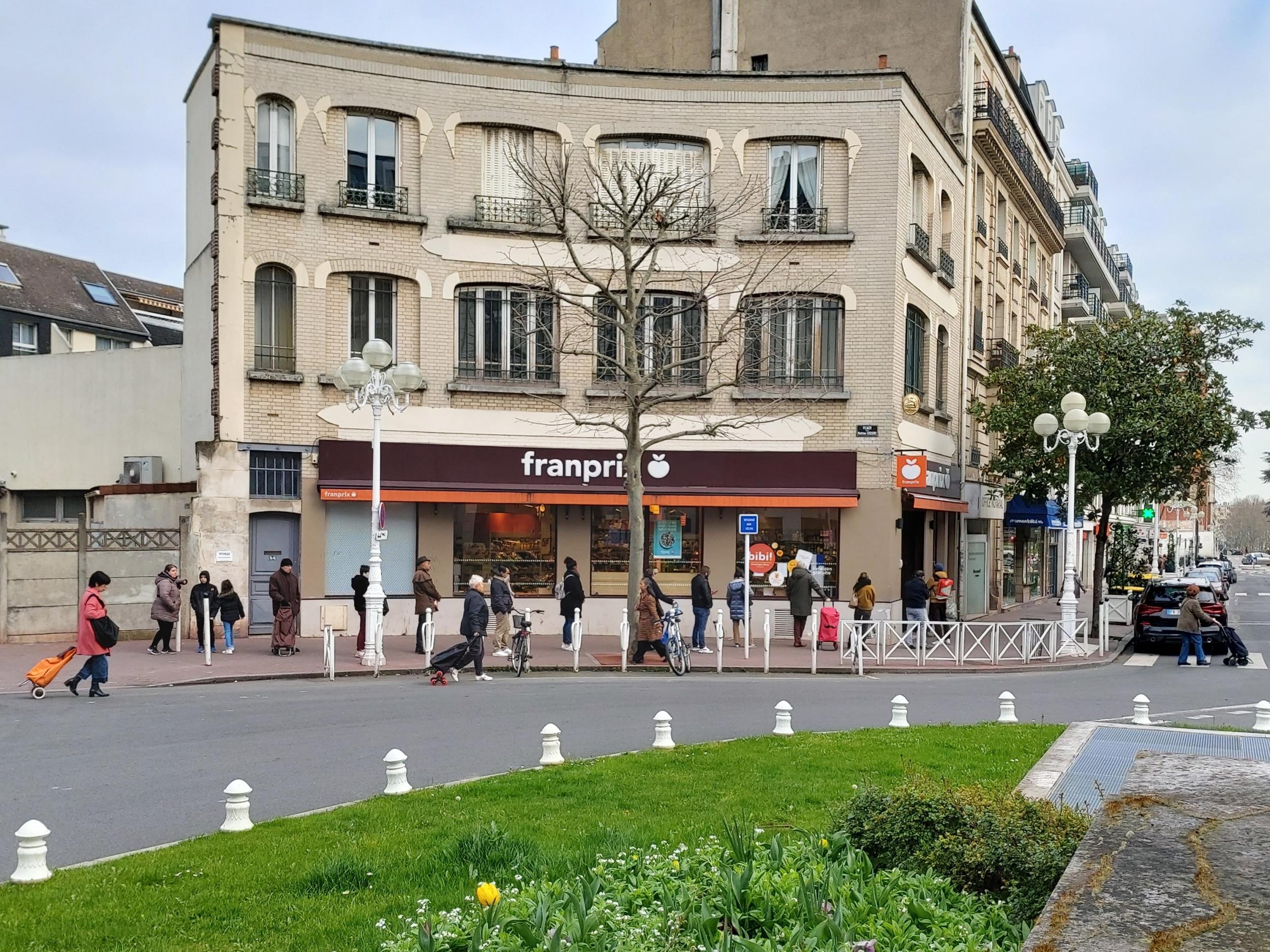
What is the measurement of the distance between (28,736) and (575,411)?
14457 millimetres

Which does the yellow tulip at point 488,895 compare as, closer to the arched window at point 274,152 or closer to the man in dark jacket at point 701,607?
the man in dark jacket at point 701,607

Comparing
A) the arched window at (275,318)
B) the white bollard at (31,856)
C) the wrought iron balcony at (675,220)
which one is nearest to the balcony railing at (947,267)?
the wrought iron balcony at (675,220)

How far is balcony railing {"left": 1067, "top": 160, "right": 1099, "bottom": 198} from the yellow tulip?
5851 centimetres

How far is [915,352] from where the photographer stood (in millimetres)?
27719

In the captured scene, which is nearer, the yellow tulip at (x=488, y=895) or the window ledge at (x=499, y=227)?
the yellow tulip at (x=488, y=895)

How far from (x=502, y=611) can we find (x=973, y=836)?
47.7 ft

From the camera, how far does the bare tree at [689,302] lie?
24.8 metres

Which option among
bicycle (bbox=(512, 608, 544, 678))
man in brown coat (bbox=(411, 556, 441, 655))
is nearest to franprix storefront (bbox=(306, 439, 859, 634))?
man in brown coat (bbox=(411, 556, 441, 655))

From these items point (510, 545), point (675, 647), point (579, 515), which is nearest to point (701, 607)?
point (675, 647)

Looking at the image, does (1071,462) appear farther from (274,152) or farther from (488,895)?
(488,895)

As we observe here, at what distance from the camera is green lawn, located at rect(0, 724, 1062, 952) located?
19.0ft

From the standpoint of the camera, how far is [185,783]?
1002cm

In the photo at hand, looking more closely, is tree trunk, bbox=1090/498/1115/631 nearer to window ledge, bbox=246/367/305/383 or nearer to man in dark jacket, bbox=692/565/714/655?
man in dark jacket, bbox=692/565/714/655

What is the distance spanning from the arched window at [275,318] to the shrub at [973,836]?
1962 cm
